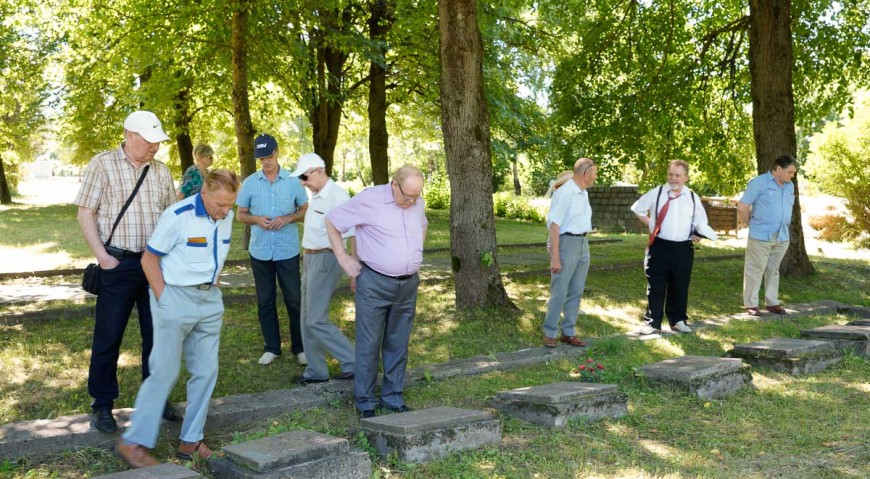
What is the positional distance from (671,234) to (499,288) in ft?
6.62

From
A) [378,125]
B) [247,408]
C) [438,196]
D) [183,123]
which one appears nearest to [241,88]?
[378,125]

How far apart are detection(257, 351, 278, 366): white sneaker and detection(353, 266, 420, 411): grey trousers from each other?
1.41 metres

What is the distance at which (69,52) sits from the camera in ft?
73.0

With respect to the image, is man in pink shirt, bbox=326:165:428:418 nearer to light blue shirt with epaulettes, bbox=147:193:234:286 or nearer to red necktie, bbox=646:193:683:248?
light blue shirt with epaulettes, bbox=147:193:234:286

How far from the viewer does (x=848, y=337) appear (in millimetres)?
8172

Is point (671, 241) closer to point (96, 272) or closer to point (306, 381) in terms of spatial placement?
point (306, 381)

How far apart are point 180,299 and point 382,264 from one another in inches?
60.0

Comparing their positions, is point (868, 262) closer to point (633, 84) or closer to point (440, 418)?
point (633, 84)

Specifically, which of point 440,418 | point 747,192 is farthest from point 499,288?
point 440,418

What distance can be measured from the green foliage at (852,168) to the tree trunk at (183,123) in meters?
19.1

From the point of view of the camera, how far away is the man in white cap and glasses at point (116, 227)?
509cm

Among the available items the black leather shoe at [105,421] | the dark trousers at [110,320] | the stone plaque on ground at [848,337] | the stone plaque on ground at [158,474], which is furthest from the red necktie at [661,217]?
the stone plaque on ground at [158,474]

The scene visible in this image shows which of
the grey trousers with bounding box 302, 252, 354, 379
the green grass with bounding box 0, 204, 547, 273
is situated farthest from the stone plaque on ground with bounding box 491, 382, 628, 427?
the green grass with bounding box 0, 204, 547, 273

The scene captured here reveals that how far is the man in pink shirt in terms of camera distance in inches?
223
